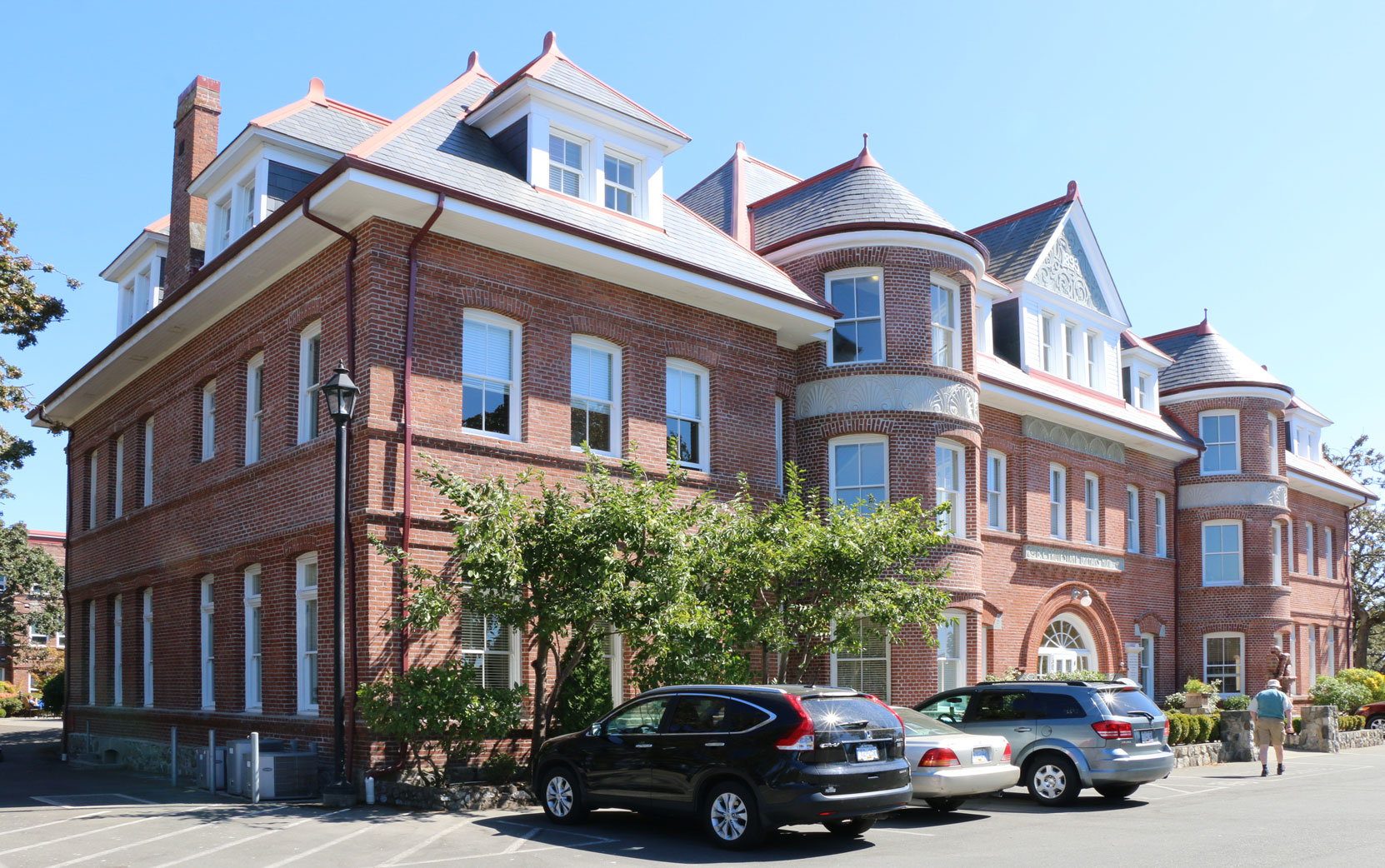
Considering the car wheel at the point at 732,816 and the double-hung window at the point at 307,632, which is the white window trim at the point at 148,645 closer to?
the double-hung window at the point at 307,632

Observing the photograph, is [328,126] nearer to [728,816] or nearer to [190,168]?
[190,168]

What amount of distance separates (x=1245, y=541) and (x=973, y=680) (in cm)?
1386

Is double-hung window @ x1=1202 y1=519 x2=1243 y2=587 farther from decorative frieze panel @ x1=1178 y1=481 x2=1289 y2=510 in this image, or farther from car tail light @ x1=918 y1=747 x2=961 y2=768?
car tail light @ x1=918 y1=747 x2=961 y2=768

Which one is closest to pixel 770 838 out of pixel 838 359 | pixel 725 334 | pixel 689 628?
pixel 689 628

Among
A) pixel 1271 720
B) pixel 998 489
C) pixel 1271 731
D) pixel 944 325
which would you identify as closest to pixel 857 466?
pixel 944 325

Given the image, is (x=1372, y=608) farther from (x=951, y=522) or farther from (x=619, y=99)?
(x=619, y=99)

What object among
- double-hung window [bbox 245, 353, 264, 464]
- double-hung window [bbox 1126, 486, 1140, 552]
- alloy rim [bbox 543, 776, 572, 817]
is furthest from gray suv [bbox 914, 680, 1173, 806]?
double-hung window [bbox 1126, 486, 1140, 552]

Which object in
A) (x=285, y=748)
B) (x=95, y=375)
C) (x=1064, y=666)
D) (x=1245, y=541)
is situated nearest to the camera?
(x=285, y=748)

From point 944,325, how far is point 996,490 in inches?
194

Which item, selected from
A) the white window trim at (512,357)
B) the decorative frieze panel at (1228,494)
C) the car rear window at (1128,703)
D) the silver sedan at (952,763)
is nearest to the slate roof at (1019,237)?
the decorative frieze panel at (1228,494)

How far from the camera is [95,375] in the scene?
23922 mm

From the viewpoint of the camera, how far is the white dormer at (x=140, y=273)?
79.6 ft

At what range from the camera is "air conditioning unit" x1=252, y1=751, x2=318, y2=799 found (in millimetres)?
15109

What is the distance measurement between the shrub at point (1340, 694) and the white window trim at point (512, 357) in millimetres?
24582
